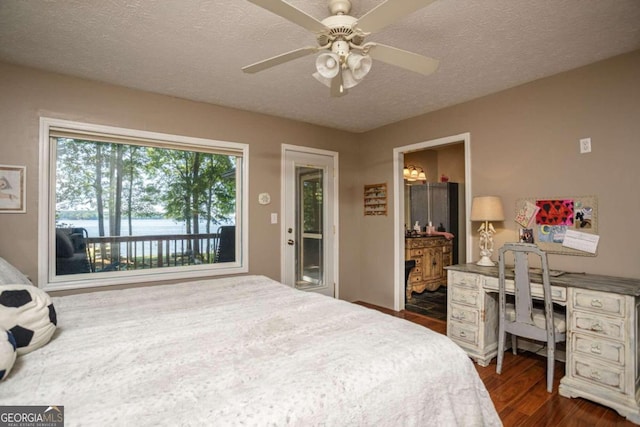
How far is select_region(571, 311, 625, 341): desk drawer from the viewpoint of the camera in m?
1.98

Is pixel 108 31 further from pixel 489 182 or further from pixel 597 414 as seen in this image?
pixel 597 414

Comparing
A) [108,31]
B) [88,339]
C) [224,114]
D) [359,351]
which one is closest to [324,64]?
[359,351]

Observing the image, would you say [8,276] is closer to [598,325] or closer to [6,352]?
[6,352]

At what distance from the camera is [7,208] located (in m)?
2.47

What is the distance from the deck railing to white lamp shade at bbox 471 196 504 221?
2.71 meters

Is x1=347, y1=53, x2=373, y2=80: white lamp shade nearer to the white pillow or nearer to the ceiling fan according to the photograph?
the ceiling fan

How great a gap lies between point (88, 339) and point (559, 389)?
2877 millimetres

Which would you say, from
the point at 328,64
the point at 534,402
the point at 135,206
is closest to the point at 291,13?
the point at 328,64

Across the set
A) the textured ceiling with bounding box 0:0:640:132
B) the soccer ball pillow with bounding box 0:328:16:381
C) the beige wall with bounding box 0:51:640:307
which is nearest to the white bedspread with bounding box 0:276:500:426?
the soccer ball pillow with bounding box 0:328:16:381

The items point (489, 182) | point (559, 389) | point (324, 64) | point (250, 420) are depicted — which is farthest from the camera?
point (489, 182)

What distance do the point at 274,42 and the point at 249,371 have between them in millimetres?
2063

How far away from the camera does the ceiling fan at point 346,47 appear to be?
1422 mm

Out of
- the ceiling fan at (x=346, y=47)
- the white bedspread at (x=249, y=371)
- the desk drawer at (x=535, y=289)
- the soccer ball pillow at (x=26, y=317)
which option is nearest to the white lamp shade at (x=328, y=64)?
the ceiling fan at (x=346, y=47)

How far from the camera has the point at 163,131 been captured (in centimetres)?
313
